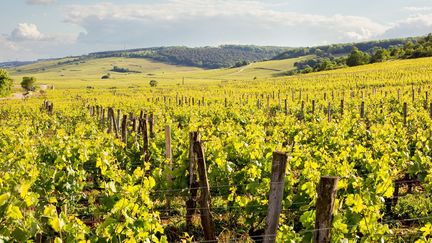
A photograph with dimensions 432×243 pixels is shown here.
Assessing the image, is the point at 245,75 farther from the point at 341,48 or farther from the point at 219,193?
the point at 219,193

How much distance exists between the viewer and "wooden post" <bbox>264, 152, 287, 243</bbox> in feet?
13.8

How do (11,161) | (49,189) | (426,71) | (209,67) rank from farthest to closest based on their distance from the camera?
(209,67)
(426,71)
(11,161)
(49,189)

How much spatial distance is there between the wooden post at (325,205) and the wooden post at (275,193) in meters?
0.59

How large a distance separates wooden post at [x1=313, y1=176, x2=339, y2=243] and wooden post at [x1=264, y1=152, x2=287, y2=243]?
0.59m

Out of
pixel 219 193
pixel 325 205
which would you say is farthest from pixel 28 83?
pixel 325 205

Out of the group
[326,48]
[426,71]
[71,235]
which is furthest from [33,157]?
[326,48]

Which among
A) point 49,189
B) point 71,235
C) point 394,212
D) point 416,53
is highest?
point 416,53

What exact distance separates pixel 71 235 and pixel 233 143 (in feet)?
14.6

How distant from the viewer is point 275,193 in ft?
14.0

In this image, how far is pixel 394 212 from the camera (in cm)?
755

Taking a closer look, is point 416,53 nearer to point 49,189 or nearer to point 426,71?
point 426,71

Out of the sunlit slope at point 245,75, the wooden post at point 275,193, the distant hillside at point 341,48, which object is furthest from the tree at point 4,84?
the distant hillside at point 341,48

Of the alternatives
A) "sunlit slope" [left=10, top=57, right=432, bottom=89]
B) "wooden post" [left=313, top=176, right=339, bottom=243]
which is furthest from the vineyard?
"sunlit slope" [left=10, top=57, right=432, bottom=89]

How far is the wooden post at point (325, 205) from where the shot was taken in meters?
3.55
